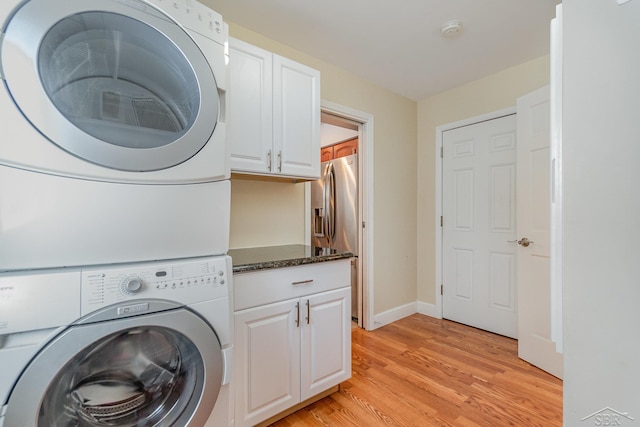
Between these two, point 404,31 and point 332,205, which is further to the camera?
point 332,205

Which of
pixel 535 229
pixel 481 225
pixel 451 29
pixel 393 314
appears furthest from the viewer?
pixel 393 314

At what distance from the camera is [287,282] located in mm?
1460

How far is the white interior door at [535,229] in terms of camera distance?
2010 mm

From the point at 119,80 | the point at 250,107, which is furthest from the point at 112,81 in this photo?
the point at 250,107

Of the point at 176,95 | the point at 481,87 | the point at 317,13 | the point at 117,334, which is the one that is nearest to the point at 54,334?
the point at 117,334

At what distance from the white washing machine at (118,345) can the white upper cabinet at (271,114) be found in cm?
80

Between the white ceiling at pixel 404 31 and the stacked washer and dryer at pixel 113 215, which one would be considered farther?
the white ceiling at pixel 404 31

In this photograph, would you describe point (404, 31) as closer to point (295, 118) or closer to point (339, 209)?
point (295, 118)

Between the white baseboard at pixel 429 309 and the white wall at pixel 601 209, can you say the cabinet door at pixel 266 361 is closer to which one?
the white wall at pixel 601 209

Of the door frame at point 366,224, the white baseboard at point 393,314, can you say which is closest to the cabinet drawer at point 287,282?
the door frame at point 366,224

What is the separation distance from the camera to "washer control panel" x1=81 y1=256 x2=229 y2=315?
2.61 ft

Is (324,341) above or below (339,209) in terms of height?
below

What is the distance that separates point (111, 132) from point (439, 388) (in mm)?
2199

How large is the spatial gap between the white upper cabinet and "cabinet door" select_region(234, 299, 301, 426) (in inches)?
32.0
